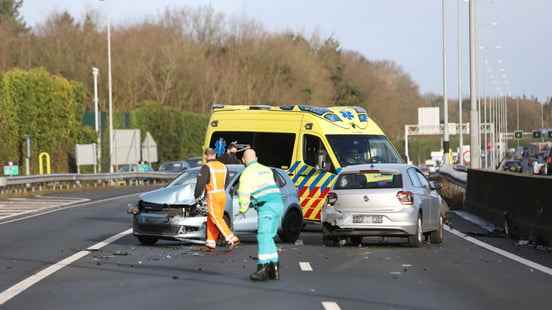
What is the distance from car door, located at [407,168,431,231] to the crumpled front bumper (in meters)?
3.71

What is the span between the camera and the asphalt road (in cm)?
1232

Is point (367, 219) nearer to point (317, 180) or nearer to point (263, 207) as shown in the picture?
point (317, 180)

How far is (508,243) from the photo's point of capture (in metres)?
21.1

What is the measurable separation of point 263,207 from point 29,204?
80.5 feet

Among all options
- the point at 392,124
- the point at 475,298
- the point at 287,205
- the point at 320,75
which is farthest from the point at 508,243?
the point at 392,124

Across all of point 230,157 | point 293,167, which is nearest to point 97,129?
point 230,157

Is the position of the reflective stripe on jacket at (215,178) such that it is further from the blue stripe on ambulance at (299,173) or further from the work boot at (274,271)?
the work boot at (274,271)

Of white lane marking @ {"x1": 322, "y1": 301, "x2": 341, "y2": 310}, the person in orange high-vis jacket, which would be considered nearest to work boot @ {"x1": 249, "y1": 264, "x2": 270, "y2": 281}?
white lane marking @ {"x1": 322, "y1": 301, "x2": 341, "y2": 310}

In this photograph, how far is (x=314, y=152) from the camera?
23.8 metres

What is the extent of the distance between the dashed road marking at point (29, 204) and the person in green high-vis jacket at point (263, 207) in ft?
55.5

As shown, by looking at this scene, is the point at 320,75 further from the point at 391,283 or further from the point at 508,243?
the point at 391,283

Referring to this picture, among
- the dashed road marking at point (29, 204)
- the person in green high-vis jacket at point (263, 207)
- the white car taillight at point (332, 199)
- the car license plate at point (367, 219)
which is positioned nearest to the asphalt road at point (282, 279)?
the person in green high-vis jacket at point (263, 207)

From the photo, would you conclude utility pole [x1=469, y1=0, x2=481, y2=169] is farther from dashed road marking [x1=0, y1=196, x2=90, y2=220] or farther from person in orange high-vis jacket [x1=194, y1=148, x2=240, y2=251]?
person in orange high-vis jacket [x1=194, y1=148, x2=240, y2=251]

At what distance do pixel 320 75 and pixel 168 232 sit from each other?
277 ft
